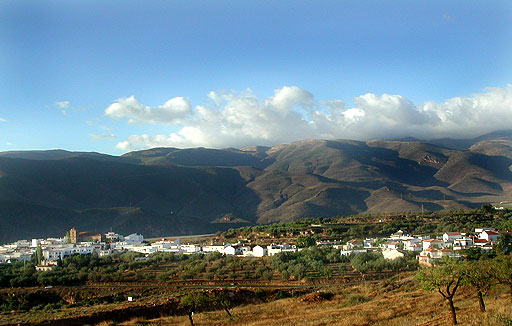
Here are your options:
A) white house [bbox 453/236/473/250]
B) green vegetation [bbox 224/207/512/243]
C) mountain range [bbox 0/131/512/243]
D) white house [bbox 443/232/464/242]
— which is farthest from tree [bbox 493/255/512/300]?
mountain range [bbox 0/131/512/243]

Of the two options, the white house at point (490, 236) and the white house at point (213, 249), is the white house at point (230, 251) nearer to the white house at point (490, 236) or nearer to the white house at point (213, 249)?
the white house at point (213, 249)

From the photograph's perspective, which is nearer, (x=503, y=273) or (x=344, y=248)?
(x=503, y=273)

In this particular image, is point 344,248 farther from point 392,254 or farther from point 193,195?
point 193,195

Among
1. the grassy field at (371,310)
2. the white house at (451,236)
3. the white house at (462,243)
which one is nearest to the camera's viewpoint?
the grassy field at (371,310)

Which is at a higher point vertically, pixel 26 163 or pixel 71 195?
pixel 26 163

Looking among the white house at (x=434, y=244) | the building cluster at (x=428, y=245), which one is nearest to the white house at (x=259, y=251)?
the building cluster at (x=428, y=245)

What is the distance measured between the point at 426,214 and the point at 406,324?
5983 centimetres

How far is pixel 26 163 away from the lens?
14362 centimetres

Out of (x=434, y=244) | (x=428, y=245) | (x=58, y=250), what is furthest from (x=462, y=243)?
(x=58, y=250)

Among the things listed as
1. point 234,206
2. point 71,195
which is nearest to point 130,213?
point 71,195

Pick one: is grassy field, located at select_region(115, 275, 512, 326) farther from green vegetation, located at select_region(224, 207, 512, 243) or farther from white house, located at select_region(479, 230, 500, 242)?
green vegetation, located at select_region(224, 207, 512, 243)

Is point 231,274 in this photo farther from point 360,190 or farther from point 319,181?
point 319,181

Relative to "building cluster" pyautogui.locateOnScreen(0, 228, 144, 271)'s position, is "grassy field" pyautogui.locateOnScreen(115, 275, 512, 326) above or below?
above

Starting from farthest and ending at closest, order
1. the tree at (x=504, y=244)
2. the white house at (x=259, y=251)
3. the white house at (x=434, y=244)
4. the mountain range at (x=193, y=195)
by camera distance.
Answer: the mountain range at (x=193, y=195) < the white house at (x=259, y=251) < the white house at (x=434, y=244) < the tree at (x=504, y=244)
